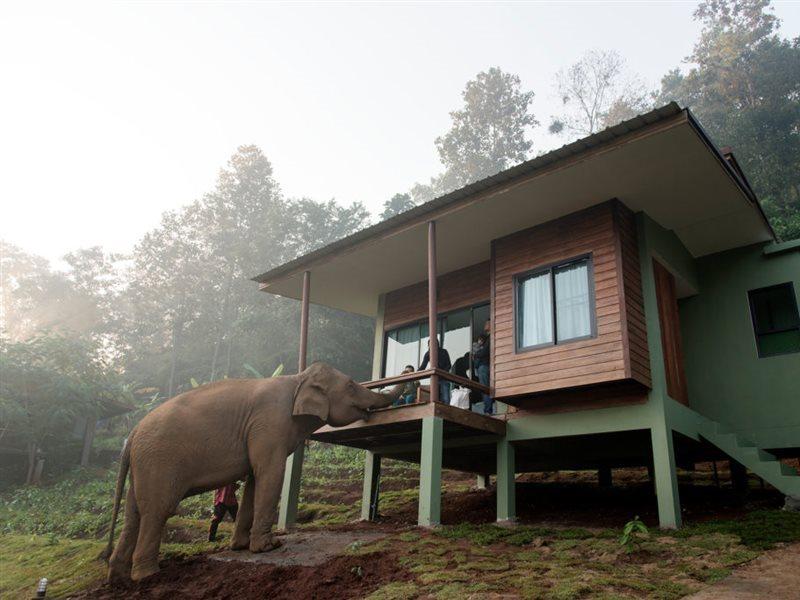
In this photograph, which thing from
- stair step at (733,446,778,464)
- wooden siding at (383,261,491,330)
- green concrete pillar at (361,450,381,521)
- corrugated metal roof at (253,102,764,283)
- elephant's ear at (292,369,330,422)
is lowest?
green concrete pillar at (361,450,381,521)

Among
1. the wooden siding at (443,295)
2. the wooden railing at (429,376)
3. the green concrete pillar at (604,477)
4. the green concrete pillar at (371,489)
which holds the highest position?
the wooden siding at (443,295)

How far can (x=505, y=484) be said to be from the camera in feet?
35.3

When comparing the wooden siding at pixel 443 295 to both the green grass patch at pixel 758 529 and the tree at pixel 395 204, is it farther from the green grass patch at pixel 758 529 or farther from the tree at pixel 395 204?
the tree at pixel 395 204

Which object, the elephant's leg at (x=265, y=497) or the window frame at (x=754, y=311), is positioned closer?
the elephant's leg at (x=265, y=497)

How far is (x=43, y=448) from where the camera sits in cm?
2769

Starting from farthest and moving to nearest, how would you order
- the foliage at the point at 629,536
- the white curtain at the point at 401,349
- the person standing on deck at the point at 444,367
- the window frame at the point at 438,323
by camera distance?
the white curtain at the point at 401,349
the window frame at the point at 438,323
the person standing on deck at the point at 444,367
the foliage at the point at 629,536

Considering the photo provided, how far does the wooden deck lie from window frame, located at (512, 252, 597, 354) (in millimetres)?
1502

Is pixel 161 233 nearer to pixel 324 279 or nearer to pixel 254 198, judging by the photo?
pixel 254 198

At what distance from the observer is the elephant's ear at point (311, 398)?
30.6 ft

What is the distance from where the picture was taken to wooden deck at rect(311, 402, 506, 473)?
407 inches

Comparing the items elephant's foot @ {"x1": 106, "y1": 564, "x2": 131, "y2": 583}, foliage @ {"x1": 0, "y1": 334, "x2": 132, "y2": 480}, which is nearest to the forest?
→ foliage @ {"x1": 0, "y1": 334, "x2": 132, "y2": 480}

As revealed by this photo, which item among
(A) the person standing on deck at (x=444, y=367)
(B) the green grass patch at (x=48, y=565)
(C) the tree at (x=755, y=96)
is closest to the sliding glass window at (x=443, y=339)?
(A) the person standing on deck at (x=444, y=367)

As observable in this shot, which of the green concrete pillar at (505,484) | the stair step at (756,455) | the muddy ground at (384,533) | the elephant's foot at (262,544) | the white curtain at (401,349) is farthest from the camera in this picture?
the white curtain at (401,349)

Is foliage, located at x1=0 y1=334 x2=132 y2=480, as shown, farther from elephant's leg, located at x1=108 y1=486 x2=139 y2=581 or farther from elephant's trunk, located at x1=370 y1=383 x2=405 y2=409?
elephant's trunk, located at x1=370 y1=383 x2=405 y2=409
